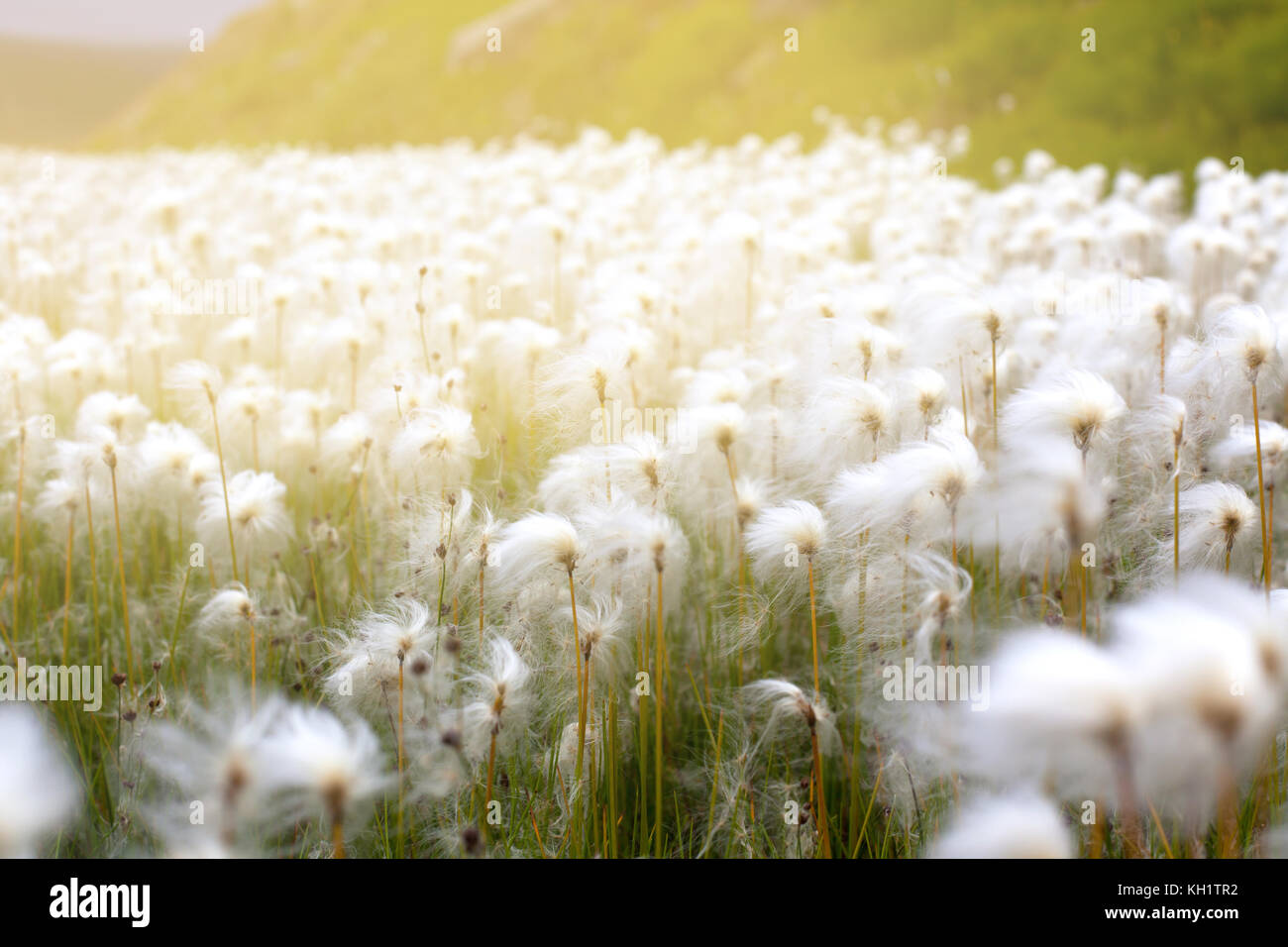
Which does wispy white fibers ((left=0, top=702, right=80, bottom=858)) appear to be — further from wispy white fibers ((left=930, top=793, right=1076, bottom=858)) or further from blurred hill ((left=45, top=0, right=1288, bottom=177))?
blurred hill ((left=45, top=0, right=1288, bottom=177))

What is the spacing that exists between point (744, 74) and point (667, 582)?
558 inches

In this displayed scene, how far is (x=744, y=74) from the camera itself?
47.8 feet

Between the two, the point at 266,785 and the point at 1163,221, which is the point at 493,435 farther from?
the point at 1163,221

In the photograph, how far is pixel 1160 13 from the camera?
9.51 metres

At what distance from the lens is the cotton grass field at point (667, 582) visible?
1295mm

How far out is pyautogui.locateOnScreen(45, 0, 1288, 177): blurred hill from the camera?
28.3 ft

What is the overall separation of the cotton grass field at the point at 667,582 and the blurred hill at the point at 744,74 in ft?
18.4

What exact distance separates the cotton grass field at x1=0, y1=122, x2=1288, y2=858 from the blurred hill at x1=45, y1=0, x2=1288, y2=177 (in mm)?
5606

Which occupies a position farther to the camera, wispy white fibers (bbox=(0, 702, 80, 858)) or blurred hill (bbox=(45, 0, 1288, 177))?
blurred hill (bbox=(45, 0, 1288, 177))

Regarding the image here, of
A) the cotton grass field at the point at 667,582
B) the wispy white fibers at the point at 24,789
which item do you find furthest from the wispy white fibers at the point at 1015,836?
the wispy white fibers at the point at 24,789

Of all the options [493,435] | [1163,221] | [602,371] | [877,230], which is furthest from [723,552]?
[1163,221]

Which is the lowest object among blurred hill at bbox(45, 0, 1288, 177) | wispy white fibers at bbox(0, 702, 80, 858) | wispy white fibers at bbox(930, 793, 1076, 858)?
wispy white fibers at bbox(930, 793, 1076, 858)

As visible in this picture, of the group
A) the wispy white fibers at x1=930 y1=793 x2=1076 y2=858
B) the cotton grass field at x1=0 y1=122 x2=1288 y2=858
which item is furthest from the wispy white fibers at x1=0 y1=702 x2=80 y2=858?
the wispy white fibers at x1=930 y1=793 x2=1076 y2=858

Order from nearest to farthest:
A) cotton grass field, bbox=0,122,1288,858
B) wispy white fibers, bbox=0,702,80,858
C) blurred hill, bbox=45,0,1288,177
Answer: wispy white fibers, bbox=0,702,80,858, cotton grass field, bbox=0,122,1288,858, blurred hill, bbox=45,0,1288,177
